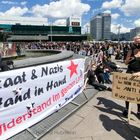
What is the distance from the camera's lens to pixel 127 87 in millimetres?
5625

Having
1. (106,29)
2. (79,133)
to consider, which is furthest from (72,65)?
(106,29)

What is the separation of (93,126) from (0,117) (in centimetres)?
214

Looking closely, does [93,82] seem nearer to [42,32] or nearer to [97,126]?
[97,126]

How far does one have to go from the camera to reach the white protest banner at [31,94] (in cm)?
436

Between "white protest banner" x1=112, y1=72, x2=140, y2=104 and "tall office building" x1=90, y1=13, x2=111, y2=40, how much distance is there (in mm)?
167512

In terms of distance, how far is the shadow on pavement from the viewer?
5152 millimetres

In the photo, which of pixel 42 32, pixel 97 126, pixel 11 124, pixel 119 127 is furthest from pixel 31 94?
pixel 42 32

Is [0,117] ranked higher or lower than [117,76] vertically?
lower

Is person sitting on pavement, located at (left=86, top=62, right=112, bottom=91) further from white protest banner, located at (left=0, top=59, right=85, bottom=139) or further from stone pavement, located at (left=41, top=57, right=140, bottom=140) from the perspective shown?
white protest banner, located at (left=0, top=59, right=85, bottom=139)

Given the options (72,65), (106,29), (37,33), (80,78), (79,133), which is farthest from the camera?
(106,29)

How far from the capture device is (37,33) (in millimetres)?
122938

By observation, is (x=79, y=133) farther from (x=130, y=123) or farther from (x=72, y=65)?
(x=72, y=65)

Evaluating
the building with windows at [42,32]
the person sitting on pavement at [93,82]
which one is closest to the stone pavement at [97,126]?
the person sitting on pavement at [93,82]

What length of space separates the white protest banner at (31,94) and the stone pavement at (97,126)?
453 millimetres
